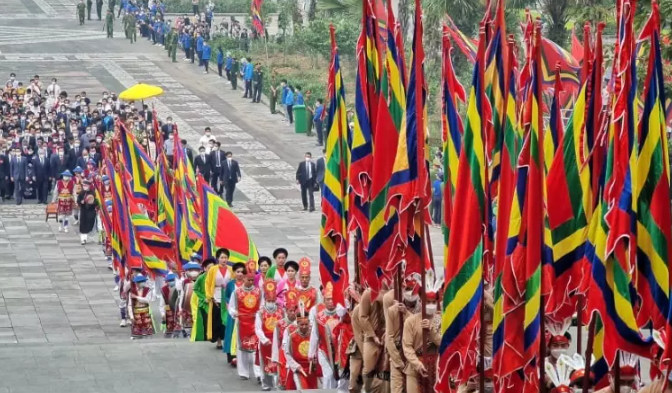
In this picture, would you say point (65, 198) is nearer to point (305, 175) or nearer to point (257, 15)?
point (305, 175)

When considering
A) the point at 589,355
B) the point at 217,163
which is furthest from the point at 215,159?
the point at 589,355

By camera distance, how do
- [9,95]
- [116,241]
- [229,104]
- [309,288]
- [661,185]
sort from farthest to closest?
Result: [229,104], [9,95], [116,241], [309,288], [661,185]

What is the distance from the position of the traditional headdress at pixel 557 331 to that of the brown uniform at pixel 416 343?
1.02m

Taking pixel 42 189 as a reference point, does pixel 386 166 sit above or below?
above

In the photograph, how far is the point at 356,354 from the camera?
56.2 ft

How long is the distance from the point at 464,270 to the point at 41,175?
23.4 meters

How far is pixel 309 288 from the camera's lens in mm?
19359

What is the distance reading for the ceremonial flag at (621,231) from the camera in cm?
1340

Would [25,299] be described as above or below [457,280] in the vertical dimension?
below

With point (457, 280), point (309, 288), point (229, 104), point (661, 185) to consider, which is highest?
point (661, 185)

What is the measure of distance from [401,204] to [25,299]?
486 inches

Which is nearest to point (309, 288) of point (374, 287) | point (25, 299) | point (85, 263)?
point (374, 287)

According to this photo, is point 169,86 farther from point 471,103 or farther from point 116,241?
point 471,103

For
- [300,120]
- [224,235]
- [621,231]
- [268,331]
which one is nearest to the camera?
[621,231]
